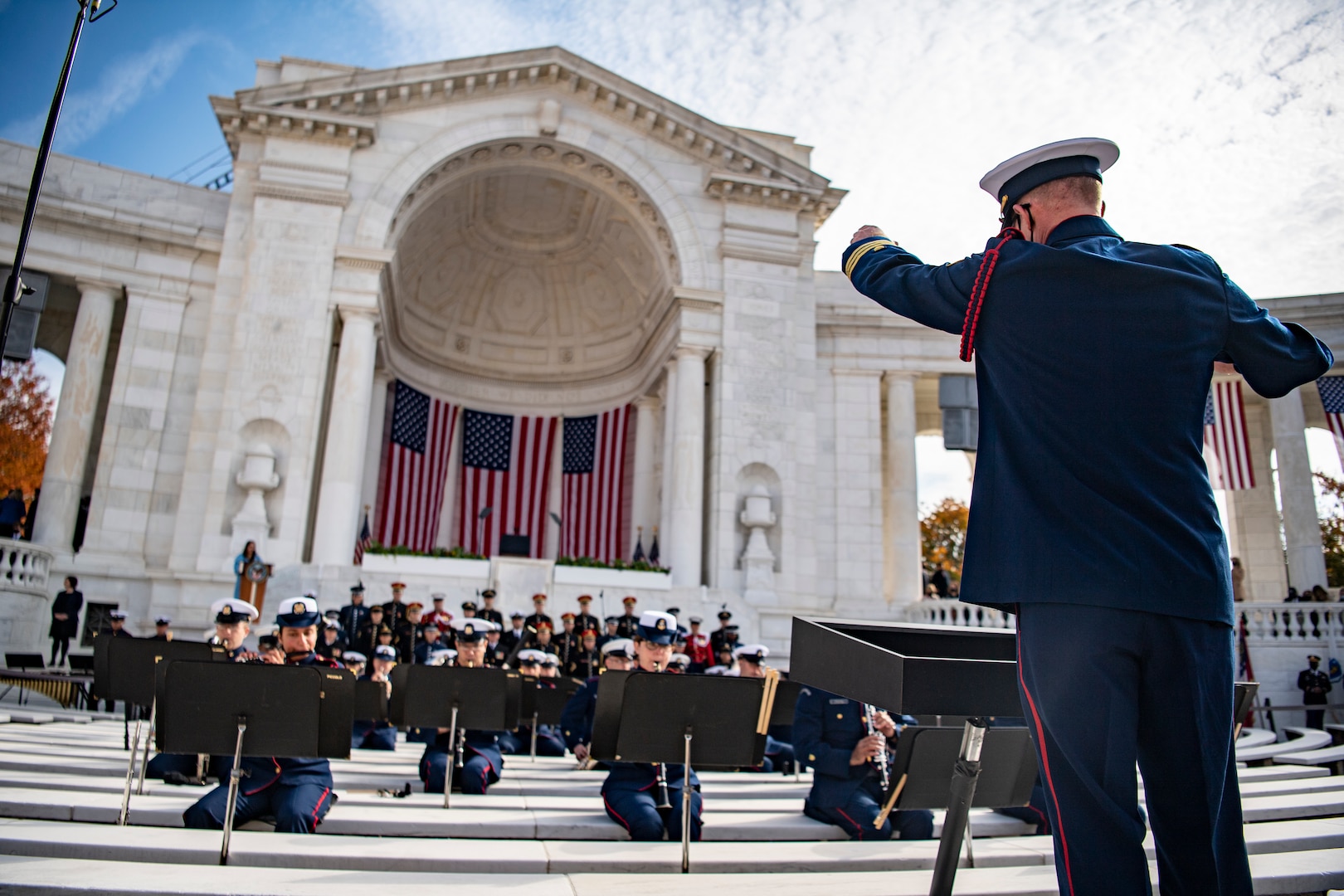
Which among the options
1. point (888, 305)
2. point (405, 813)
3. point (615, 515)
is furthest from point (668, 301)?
point (888, 305)

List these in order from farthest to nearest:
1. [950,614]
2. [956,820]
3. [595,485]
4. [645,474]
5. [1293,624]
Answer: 1. [595,485]
2. [645,474]
3. [950,614]
4. [1293,624]
5. [956,820]

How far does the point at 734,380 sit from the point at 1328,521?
105 feet

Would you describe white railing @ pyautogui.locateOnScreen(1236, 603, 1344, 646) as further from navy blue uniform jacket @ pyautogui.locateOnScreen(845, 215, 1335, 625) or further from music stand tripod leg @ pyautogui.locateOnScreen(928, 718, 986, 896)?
navy blue uniform jacket @ pyautogui.locateOnScreen(845, 215, 1335, 625)

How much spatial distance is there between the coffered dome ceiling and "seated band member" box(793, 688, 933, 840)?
18.6 meters

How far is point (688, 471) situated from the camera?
22531 mm

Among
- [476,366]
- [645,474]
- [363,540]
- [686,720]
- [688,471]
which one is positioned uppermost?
[476,366]

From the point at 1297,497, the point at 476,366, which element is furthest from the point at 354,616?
the point at 1297,497

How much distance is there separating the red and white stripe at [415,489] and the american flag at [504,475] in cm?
84

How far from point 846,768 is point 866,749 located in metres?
0.21

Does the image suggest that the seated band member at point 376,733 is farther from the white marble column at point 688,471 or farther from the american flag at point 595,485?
the american flag at point 595,485

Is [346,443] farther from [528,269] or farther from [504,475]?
[528,269]

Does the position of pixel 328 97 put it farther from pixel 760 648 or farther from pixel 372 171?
pixel 760 648

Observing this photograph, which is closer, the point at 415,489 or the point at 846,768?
the point at 846,768

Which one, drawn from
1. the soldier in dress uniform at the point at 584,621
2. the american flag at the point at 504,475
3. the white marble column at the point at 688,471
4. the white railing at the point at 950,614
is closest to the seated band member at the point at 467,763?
the soldier in dress uniform at the point at 584,621
